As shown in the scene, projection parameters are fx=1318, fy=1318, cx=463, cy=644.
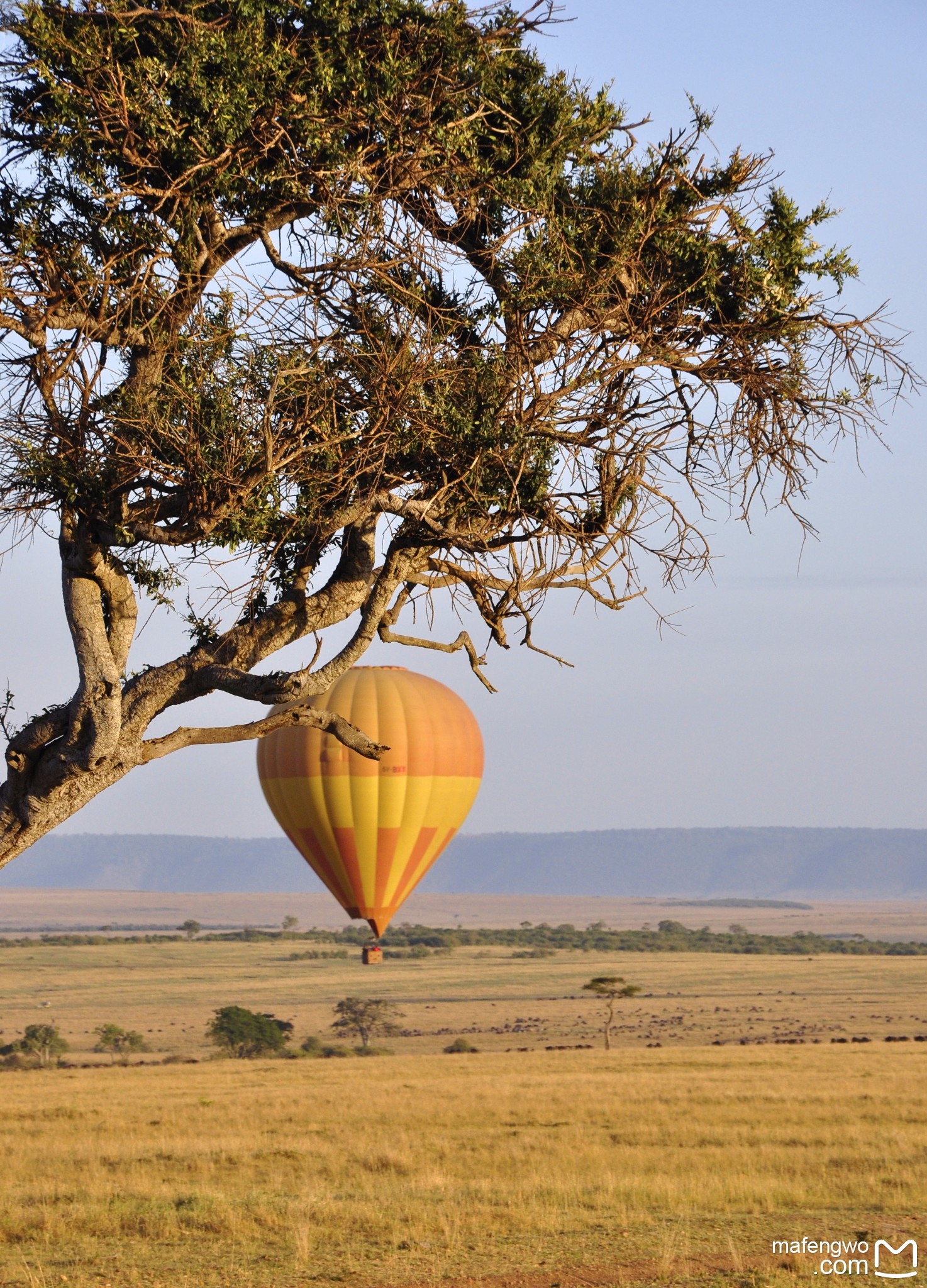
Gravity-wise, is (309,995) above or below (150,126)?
below

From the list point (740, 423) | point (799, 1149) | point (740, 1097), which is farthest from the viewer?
point (740, 1097)

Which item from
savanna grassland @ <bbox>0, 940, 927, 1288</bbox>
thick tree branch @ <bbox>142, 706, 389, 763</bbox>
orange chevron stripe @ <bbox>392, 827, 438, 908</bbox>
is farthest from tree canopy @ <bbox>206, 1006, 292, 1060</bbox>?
thick tree branch @ <bbox>142, 706, 389, 763</bbox>

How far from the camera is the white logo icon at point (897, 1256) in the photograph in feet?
34.9

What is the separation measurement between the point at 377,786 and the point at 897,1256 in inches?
533

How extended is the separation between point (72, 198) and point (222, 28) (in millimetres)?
1311

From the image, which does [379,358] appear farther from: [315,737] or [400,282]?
[315,737]

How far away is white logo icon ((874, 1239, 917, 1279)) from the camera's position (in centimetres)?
1063

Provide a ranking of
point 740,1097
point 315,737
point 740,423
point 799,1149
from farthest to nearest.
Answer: point 740,1097
point 315,737
point 799,1149
point 740,423

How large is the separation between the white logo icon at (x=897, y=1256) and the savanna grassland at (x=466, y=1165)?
0.62 m

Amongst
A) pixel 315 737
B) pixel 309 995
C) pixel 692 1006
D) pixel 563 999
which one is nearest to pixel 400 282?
pixel 315 737

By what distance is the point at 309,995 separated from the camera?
106m

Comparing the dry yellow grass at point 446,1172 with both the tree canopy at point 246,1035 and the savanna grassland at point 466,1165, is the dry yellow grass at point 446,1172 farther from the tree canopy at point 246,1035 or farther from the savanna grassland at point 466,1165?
the tree canopy at point 246,1035

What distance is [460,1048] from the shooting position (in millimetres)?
62844

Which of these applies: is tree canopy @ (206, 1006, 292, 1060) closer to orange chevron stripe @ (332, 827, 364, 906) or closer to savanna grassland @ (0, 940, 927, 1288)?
savanna grassland @ (0, 940, 927, 1288)
